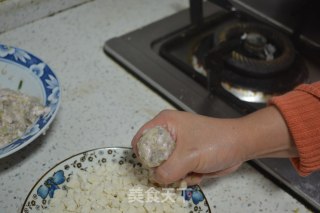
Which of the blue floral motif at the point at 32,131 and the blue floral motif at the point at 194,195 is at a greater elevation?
the blue floral motif at the point at 32,131

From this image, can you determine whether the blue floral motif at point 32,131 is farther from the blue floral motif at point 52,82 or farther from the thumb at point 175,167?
the thumb at point 175,167

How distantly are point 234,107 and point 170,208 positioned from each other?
24cm

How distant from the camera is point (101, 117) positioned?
74 cm

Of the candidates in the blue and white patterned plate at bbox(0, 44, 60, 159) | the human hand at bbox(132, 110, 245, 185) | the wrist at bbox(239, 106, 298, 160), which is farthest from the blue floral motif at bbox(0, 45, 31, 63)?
the wrist at bbox(239, 106, 298, 160)

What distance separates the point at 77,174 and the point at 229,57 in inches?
15.4

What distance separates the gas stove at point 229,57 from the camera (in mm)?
726

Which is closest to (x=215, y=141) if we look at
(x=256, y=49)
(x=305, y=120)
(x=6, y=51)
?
(x=305, y=120)

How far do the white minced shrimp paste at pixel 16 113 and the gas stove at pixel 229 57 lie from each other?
9.4 inches

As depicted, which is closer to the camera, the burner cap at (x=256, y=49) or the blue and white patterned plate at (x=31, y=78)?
the blue and white patterned plate at (x=31, y=78)

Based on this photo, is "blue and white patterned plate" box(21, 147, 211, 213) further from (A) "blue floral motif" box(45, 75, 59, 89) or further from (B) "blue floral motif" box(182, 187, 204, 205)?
(A) "blue floral motif" box(45, 75, 59, 89)

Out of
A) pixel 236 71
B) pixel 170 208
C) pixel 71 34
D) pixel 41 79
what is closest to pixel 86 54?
pixel 71 34

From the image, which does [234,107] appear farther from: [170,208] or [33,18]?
[33,18]

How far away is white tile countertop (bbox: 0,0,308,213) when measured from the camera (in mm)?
621

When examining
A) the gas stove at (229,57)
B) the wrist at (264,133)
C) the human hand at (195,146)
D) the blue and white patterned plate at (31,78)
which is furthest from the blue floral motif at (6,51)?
the wrist at (264,133)
